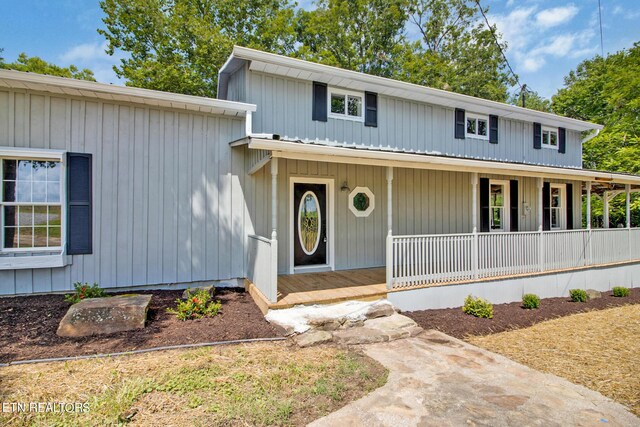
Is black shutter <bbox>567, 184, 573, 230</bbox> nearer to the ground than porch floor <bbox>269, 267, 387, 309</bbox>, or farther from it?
farther from it

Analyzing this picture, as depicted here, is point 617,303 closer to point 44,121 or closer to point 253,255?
point 253,255

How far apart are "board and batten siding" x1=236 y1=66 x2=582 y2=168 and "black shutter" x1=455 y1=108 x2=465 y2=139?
18 centimetres

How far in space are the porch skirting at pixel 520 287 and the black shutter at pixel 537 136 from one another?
4.48m

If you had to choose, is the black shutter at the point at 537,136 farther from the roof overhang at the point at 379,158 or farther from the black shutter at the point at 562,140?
the roof overhang at the point at 379,158

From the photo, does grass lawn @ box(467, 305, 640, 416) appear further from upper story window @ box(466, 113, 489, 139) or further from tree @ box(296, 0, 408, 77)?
tree @ box(296, 0, 408, 77)

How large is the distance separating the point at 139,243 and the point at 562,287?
1003cm

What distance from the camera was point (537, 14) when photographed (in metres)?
11.6

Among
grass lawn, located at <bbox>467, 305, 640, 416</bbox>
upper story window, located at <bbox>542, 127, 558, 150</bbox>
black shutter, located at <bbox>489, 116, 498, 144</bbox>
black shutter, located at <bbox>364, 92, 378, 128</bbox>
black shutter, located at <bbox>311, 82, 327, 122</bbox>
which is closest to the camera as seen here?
grass lawn, located at <bbox>467, 305, 640, 416</bbox>

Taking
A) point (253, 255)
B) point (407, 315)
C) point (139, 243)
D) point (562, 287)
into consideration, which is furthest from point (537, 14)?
point (139, 243)

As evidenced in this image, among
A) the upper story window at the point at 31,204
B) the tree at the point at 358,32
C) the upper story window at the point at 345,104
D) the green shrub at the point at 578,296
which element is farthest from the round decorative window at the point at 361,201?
the tree at the point at 358,32

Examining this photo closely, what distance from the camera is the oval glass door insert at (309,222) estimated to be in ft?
25.1

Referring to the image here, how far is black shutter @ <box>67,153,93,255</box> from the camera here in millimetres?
5633

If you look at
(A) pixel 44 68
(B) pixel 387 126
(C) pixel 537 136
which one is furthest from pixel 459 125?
(A) pixel 44 68

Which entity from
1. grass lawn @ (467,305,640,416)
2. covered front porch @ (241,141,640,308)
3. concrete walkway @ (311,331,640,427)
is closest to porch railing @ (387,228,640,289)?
covered front porch @ (241,141,640,308)
